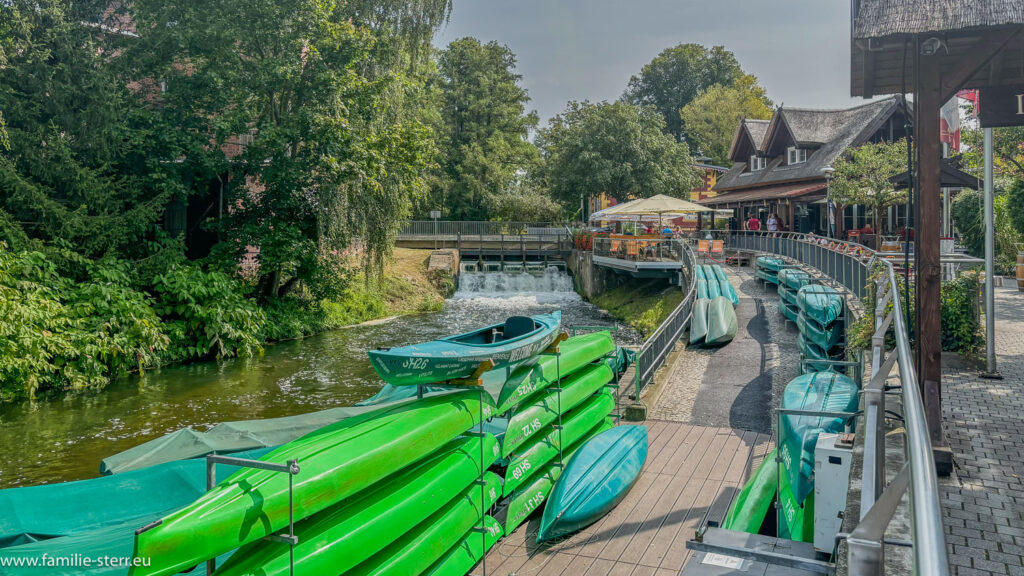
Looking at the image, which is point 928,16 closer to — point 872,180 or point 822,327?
point 822,327

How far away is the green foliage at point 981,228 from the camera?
24172 mm

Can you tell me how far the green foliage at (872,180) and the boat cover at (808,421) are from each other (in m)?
17.4

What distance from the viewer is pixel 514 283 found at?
37375 mm

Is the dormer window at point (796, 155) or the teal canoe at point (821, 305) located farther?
the dormer window at point (796, 155)

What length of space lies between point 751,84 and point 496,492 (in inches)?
2675

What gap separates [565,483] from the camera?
759cm

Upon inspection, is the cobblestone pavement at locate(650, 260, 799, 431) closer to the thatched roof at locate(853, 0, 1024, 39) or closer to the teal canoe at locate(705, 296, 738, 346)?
the teal canoe at locate(705, 296, 738, 346)

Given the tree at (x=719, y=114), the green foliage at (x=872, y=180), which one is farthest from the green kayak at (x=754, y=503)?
the tree at (x=719, y=114)

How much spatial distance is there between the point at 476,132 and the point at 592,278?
67.2 feet

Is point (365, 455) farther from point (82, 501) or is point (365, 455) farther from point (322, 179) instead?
point (322, 179)

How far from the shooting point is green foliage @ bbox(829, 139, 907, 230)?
967 inches

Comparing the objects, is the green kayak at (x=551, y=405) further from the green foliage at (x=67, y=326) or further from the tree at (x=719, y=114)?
the tree at (x=719, y=114)

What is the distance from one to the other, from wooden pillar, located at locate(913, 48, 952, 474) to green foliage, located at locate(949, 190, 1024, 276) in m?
18.0

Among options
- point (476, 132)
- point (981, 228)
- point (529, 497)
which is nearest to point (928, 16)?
point (529, 497)
